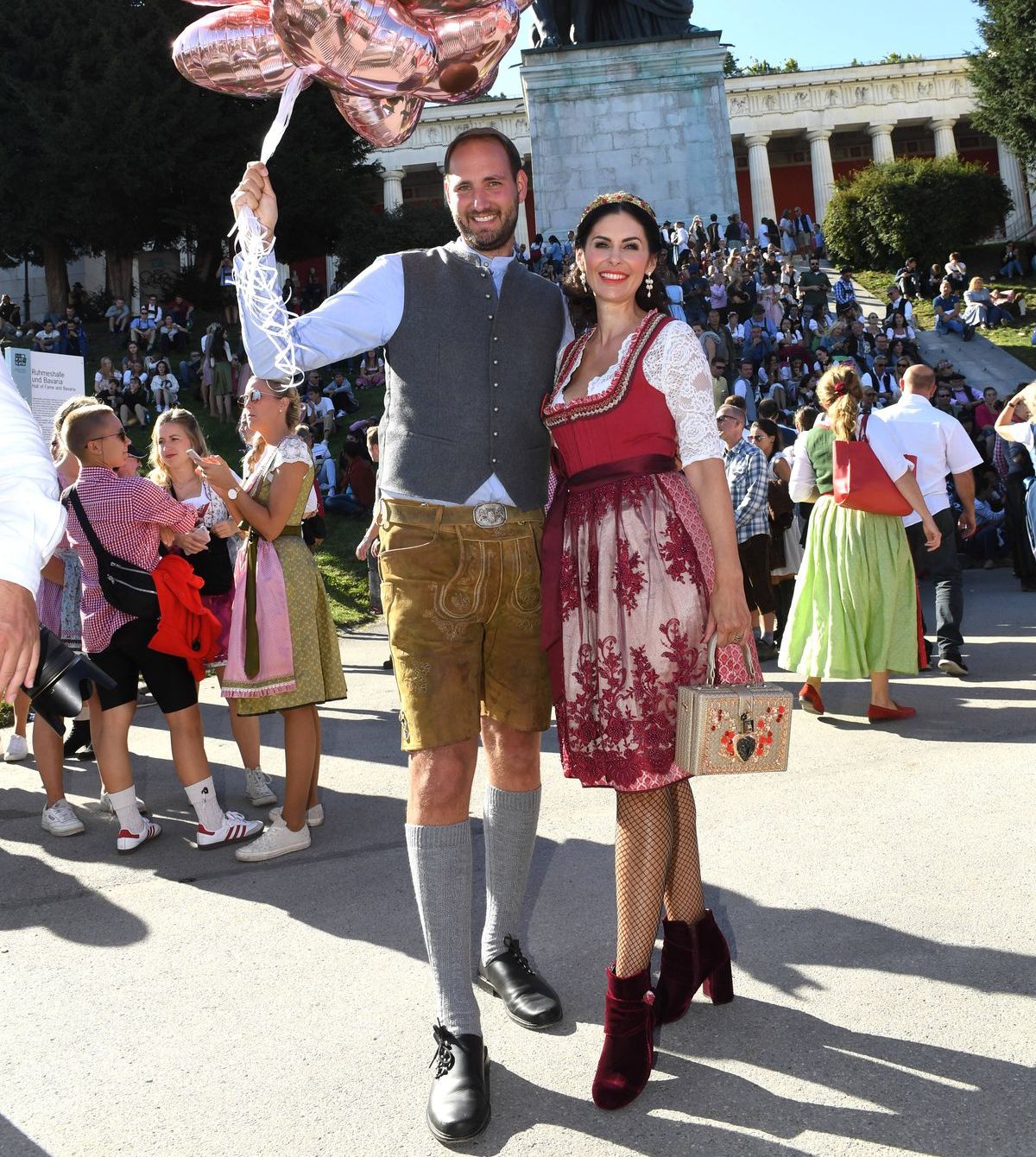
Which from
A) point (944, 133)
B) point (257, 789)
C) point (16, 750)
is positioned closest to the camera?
point (257, 789)

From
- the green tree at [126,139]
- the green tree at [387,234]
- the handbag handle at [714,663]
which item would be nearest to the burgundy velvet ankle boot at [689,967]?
the handbag handle at [714,663]

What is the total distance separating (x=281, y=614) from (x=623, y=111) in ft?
79.2

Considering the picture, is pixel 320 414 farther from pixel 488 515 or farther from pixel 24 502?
pixel 24 502

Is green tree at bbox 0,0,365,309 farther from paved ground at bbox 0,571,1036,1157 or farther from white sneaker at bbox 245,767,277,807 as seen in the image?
paved ground at bbox 0,571,1036,1157

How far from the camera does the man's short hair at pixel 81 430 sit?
514cm

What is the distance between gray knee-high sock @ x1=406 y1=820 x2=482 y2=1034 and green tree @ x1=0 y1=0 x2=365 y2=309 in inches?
1310

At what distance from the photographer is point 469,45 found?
137 inches

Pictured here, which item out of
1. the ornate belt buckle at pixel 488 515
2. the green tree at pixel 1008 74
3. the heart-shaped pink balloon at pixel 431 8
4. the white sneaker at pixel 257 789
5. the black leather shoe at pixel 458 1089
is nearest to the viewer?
the black leather shoe at pixel 458 1089

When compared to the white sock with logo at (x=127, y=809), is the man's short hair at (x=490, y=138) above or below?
above

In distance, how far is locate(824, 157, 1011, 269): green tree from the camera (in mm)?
35969

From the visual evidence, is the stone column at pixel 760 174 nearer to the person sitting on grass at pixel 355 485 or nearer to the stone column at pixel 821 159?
the stone column at pixel 821 159

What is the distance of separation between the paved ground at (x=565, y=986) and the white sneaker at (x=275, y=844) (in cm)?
7

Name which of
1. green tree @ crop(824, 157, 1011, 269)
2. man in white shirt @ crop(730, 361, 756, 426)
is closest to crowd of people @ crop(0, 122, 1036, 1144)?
man in white shirt @ crop(730, 361, 756, 426)

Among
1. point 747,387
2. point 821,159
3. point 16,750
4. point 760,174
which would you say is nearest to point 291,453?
point 16,750
